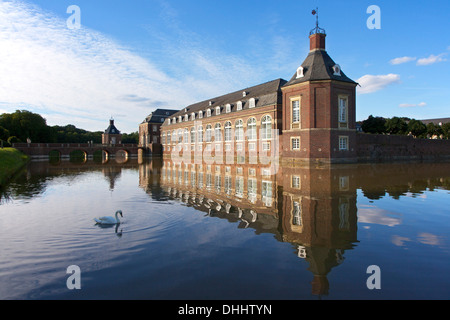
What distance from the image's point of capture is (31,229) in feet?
27.2

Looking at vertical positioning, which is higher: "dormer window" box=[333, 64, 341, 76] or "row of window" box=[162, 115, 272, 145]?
"dormer window" box=[333, 64, 341, 76]

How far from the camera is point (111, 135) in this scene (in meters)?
95.1

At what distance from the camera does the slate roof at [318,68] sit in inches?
1229

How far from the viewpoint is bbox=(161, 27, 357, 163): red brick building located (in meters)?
31.0

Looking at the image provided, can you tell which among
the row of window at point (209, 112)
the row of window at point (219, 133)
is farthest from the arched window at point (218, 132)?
the row of window at point (209, 112)

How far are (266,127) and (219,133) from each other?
11.9m

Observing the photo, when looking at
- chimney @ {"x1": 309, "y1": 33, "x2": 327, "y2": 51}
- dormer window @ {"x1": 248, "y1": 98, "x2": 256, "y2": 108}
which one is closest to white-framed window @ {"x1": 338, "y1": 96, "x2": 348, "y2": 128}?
chimney @ {"x1": 309, "y1": 33, "x2": 327, "y2": 51}

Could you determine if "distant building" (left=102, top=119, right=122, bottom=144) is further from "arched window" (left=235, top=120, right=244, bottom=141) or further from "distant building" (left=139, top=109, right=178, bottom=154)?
"arched window" (left=235, top=120, right=244, bottom=141)

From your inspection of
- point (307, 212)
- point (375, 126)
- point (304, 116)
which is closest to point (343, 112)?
point (304, 116)

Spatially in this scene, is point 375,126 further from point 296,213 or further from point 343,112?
point 296,213

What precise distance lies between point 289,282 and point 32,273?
188 inches

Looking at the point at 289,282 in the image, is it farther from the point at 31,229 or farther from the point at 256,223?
the point at 31,229

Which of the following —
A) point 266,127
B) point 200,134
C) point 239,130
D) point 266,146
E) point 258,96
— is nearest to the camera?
point 266,146
